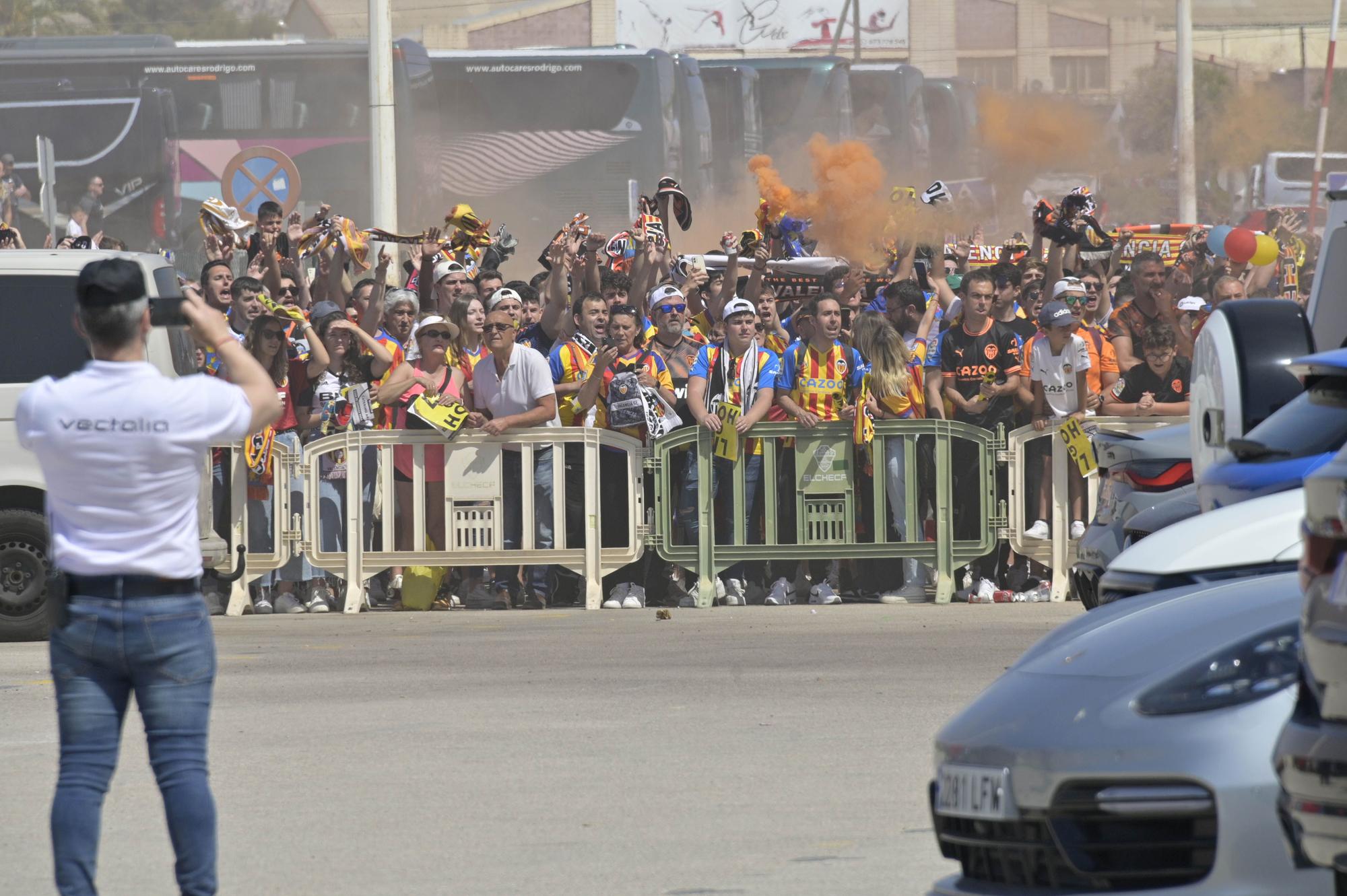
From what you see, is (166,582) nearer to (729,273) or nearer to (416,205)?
(729,273)

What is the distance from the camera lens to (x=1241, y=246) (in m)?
18.3

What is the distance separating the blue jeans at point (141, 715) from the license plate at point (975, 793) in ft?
5.78

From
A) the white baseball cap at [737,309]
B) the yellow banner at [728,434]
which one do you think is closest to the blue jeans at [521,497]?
the yellow banner at [728,434]

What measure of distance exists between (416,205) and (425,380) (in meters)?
16.7

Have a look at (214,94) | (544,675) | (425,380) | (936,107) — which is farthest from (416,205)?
(544,675)

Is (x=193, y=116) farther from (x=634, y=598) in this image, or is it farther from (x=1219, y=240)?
(x=634, y=598)

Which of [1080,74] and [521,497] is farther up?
[1080,74]

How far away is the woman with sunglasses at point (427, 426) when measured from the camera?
13.6 m

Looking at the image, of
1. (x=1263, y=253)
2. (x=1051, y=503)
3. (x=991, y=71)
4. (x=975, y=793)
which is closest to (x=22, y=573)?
(x=1051, y=503)

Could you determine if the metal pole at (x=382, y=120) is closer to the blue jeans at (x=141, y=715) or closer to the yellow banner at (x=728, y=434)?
the yellow banner at (x=728, y=434)

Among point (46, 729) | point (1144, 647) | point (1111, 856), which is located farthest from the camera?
point (46, 729)

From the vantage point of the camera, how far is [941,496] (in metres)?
13.6

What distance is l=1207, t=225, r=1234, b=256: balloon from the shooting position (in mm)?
18766

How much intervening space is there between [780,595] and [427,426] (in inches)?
103
